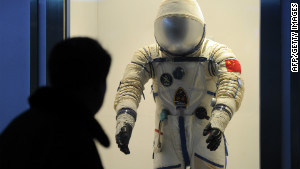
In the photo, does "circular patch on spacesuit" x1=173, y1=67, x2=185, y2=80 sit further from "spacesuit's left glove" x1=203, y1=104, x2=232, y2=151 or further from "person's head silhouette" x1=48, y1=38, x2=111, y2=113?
"person's head silhouette" x1=48, y1=38, x2=111, y2=113

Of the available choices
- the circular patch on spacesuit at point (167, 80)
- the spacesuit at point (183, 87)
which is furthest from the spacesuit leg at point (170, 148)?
the circular patch on spacesuit at point (167, 80)

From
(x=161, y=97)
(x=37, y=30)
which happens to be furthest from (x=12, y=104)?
(x=161, y=97)

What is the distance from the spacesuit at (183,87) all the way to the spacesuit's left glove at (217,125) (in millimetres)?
123

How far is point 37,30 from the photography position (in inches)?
121

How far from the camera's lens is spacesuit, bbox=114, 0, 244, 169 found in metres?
2.19

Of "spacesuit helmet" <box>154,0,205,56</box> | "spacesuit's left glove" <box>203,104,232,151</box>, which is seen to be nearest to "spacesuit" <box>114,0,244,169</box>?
"spacesuit helmet" <box>154,0,205,56</box>

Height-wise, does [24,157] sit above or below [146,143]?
above

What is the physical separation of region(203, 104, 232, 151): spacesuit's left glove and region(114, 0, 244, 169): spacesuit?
0.12 meters

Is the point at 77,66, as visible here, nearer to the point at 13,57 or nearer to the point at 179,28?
the point at 179,28

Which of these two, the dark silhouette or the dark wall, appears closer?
the dark silhouette

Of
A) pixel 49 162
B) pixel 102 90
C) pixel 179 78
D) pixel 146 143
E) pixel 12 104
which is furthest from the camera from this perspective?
pixel 146 143

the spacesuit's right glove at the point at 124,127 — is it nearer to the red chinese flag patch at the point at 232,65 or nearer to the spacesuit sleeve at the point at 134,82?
the spacesuit sleeve at the point at 134,82
